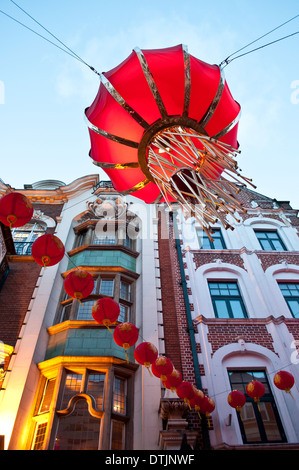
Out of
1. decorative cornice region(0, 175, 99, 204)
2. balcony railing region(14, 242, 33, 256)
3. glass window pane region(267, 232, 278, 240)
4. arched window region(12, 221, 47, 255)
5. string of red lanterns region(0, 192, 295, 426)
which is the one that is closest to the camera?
string of red lanterns region(0, 192, 295, 426)

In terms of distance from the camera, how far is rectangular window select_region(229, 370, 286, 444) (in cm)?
787

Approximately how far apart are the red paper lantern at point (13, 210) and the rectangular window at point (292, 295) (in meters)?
9.59

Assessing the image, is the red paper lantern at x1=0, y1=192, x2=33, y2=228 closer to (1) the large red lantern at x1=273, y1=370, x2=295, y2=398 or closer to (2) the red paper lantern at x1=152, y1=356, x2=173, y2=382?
(2) the red paper lantern at x1=152, y1=356, x2=173, y2=382

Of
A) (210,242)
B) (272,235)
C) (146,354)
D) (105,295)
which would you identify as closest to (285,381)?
(146,354)

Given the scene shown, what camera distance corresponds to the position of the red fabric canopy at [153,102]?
17.0ft

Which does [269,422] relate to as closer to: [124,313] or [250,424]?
[250,424]

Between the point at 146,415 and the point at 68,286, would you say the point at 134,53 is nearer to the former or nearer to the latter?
the point at 68,286

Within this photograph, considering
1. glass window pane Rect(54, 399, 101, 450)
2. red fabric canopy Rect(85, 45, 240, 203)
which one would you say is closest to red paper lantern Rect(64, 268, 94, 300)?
red fabric canopy Rect(85, 45, 240, 203)

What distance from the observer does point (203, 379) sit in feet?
28.7

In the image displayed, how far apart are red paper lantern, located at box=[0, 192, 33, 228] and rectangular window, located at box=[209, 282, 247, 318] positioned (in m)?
7.55

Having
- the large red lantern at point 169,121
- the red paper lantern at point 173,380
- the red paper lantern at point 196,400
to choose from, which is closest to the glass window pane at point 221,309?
the red paper lantern at point 196,400

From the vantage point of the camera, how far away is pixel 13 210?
18.6 ft
